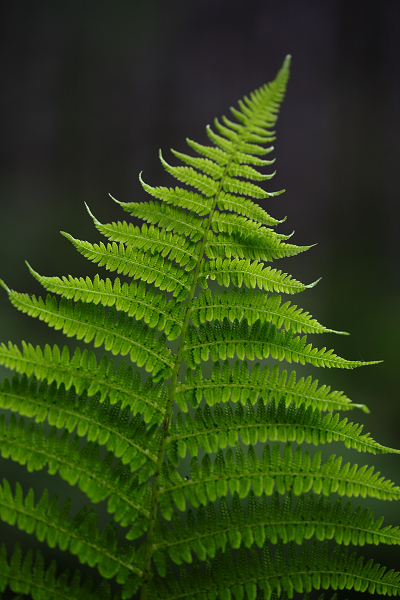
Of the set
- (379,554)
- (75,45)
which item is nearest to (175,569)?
(379,554)

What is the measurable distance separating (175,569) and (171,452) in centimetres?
208

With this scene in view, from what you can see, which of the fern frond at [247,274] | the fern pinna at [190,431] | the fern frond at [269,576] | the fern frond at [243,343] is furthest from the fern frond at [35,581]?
the fern frond at [247,274]

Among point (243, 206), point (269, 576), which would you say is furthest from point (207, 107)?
point (269, 576)

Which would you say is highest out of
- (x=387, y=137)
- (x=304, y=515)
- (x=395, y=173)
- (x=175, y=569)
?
(x=387, y=137)

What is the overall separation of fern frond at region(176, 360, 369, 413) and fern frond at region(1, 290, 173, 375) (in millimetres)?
57

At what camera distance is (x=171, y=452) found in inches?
26.2

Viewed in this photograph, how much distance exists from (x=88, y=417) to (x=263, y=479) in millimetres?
286

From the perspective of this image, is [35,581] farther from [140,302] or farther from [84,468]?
[140,302]

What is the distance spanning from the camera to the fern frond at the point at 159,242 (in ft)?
2.52

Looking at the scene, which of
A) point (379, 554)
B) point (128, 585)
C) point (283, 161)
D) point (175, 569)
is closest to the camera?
point (128, 585)

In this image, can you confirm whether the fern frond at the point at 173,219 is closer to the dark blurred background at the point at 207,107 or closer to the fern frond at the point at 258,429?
the fern frond at the point at 258,429

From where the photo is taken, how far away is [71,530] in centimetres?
57

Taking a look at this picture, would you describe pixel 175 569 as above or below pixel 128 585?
below

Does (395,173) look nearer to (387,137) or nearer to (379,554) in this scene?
(387,137)
